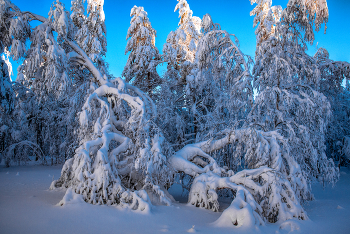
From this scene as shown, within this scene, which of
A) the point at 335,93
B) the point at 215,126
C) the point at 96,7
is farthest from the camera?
the point at 96,7

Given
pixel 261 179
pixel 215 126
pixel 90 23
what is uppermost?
pixel 90 23

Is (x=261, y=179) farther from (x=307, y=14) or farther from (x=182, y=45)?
(x=182, y=45)

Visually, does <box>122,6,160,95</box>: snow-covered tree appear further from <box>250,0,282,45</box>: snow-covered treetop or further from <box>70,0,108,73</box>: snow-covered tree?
<box>250,0,282,45</box>: snow-covered treetop

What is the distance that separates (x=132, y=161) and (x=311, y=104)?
20.2 feet

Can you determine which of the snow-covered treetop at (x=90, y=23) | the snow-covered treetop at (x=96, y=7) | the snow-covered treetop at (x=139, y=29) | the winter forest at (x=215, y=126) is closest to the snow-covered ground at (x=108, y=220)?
the winter forest at (x=215, y=126)

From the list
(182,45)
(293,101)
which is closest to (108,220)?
(293,101)

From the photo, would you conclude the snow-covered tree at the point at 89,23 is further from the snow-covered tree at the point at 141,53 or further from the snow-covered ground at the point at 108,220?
the snow-covered ground at the point at 108,220

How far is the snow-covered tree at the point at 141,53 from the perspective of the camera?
16.3 m

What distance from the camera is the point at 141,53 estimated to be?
16.3 meters

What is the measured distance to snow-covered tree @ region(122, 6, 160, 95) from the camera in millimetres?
16328

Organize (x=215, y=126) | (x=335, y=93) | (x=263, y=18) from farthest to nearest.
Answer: (x=335, y=93)
(x=263, y=18)
(x=215, y=126)

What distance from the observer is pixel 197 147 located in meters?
7.38

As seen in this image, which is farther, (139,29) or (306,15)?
→ (139,29)

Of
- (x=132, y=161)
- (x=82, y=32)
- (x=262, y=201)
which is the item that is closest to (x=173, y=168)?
(x=132, y=161)
